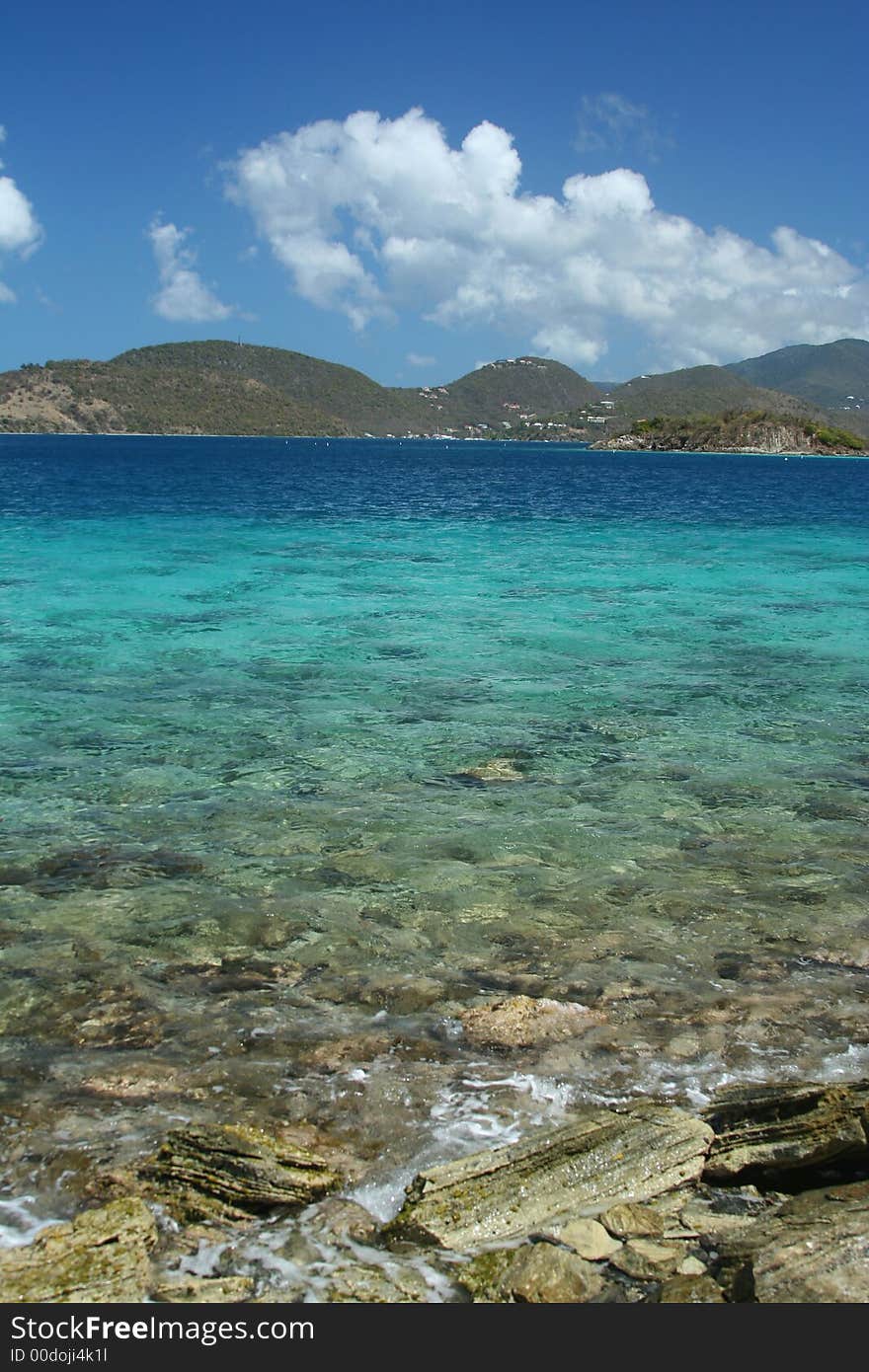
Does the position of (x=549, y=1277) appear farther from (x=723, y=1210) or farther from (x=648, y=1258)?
(x=723, y=1210)

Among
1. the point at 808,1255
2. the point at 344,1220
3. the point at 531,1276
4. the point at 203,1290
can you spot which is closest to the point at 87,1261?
the point at 203,1290

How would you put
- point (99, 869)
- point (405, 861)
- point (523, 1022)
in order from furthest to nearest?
1. point (405, 861)
2. point (99, 869)
3. point (523, 1022)

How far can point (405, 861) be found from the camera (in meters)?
10.3

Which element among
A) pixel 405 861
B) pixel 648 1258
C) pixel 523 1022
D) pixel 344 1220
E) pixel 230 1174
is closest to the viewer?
pixel 648 1258

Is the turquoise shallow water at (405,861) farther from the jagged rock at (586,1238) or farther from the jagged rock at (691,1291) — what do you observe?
the jagged rock at (691,1291)

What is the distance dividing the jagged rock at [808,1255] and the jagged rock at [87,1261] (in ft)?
9.68

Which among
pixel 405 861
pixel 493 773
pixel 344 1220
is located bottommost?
pixel 344 1220

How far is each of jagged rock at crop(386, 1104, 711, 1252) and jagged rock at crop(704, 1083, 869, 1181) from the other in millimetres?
159

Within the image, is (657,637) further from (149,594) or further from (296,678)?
(149,594)

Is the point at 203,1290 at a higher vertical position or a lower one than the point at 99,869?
lower

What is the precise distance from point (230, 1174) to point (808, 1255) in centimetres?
307

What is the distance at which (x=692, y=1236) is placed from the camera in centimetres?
514

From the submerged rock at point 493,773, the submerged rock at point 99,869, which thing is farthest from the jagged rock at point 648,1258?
the submerged rock at point 493,773
